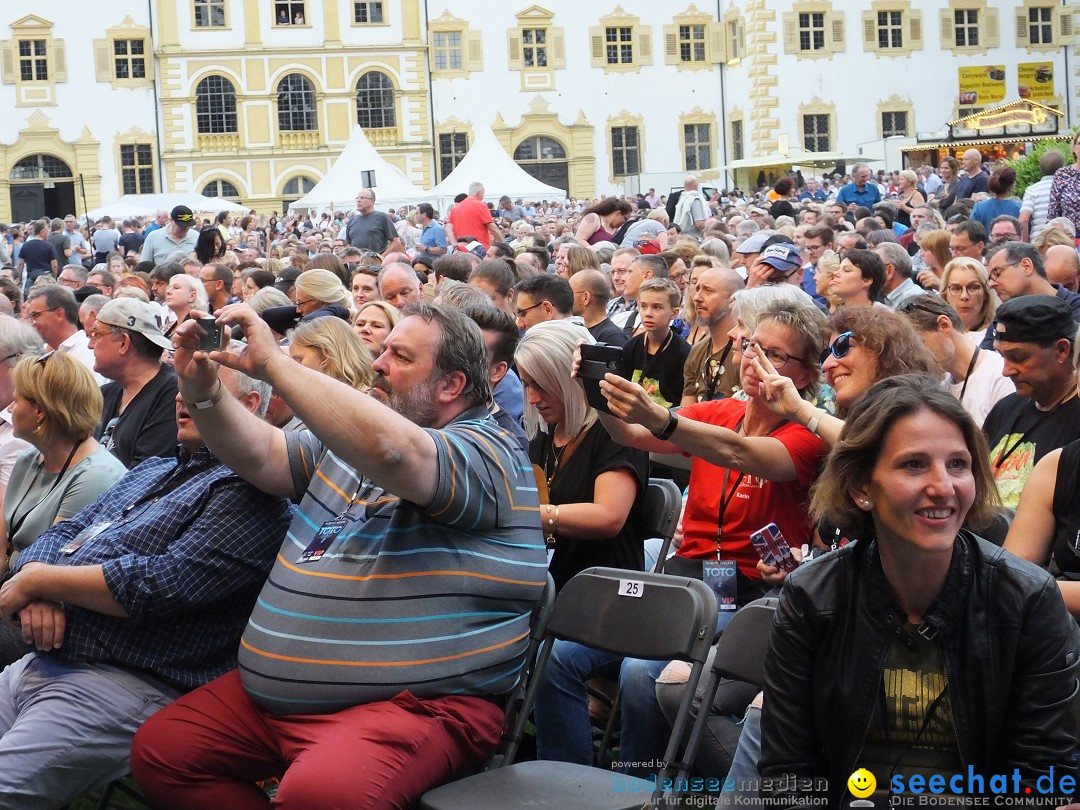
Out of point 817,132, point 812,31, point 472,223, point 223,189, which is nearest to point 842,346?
point 472,223

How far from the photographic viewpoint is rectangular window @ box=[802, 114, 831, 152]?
47.7 meters

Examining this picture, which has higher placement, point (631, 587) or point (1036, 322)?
point (1036, 322)

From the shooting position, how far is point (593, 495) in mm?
4590

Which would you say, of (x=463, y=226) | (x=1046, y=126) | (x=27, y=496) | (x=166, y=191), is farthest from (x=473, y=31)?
(x=27, y=496)

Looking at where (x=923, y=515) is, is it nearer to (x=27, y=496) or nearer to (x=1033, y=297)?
(x=1033, y=297)

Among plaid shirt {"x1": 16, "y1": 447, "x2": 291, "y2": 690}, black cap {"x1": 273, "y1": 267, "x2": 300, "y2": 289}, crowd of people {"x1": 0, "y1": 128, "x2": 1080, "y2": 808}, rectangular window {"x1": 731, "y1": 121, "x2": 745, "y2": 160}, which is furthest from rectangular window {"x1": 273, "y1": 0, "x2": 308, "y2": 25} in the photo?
plaid shirt {"x1": 16, "y1": 447, "x2": 291, "y2": 690}

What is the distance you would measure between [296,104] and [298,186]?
298cm

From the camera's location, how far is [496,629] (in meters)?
3.57

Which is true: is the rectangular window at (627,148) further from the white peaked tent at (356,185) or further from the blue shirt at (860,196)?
the blue shirt at (860,196)

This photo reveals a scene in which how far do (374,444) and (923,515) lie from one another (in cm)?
122

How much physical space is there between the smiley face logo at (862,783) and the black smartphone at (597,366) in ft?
4.74

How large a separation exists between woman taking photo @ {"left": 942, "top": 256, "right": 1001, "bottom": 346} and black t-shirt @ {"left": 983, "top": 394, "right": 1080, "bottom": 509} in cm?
235

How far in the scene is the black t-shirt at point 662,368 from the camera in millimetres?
7387

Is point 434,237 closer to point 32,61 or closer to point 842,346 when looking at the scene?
point 842,346
